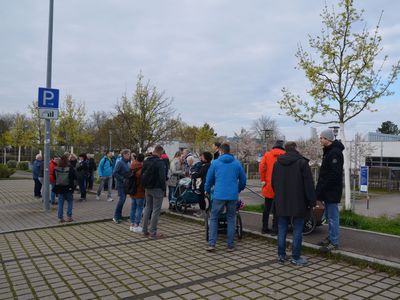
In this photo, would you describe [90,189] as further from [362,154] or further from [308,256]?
[362,154]

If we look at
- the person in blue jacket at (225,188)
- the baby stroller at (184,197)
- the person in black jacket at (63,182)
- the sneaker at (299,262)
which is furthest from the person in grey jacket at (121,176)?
the sneaker at (299,262)

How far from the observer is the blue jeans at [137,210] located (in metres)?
7.90

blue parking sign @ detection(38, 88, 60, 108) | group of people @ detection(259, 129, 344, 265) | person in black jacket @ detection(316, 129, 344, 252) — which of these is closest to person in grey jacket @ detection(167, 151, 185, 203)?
blue parking sign @ detection(38, 88, 60, 108)

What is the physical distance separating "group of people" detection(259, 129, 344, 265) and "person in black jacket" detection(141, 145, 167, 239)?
2457mm

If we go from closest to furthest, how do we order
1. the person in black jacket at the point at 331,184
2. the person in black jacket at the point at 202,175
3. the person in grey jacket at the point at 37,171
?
the person in black jacket at the point at 331,184, the person in black jacket at the point at 202,175, the person in grey jacket at the point at 37,171

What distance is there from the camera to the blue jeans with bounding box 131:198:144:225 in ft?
25.9

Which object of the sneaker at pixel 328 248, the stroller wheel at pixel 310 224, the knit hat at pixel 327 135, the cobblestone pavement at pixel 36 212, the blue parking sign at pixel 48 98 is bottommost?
the cobblestone pavement at pixel 36 212

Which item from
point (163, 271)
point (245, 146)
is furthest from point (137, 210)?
point (245, 146)

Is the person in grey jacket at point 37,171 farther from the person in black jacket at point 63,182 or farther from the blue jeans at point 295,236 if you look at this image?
the blue jeans at point 295,236

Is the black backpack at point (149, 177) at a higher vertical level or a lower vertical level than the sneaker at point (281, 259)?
higher

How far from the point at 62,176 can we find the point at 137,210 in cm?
215

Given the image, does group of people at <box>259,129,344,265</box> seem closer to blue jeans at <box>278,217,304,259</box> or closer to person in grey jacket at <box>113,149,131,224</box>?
blue jeans at <box>278,217,304,259</box>

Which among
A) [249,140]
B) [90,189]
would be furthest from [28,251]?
[249,140]

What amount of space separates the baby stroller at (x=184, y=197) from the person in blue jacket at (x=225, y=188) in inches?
113
